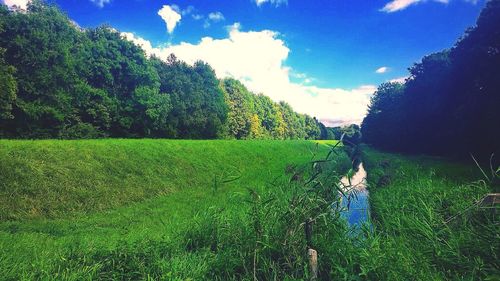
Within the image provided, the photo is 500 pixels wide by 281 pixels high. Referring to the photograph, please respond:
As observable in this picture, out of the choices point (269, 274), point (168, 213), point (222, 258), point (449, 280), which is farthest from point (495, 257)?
point (168, 213)

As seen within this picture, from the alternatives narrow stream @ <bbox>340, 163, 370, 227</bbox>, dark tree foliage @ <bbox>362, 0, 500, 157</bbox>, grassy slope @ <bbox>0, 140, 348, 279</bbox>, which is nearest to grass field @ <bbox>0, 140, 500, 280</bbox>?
grassy slope @ <bbox>0, 140, 348, 279</bbox>

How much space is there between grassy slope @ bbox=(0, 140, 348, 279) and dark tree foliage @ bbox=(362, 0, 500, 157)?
19577 mm

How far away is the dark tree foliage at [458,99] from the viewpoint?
24578 millimetres

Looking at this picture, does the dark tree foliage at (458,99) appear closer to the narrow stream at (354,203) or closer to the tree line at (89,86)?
the narrow stream at (354,203)

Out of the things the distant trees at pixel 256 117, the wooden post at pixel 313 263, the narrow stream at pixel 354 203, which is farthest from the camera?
the distant trees at pixel 256 117

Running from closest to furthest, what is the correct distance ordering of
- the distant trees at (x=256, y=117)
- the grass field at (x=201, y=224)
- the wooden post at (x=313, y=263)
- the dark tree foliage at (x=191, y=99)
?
the wooden post at (x=313, y=263), the grass field at (x=201, y=224), the dark tree foliage at (x=191, y=99), the distant trees at (x=256, y=117)

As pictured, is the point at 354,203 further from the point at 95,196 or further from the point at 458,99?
the point at 458,99

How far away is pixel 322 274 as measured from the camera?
5.00 m

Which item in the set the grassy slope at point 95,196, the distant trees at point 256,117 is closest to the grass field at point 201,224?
the grassy slope at point 95,196

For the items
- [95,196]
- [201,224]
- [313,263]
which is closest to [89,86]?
[95,196]

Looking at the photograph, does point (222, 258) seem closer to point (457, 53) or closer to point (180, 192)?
point (180, 192)

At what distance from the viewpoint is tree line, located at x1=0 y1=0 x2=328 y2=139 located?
27641 mm

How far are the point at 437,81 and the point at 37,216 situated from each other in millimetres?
41097

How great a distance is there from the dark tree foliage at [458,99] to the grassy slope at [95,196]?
19.6 m
